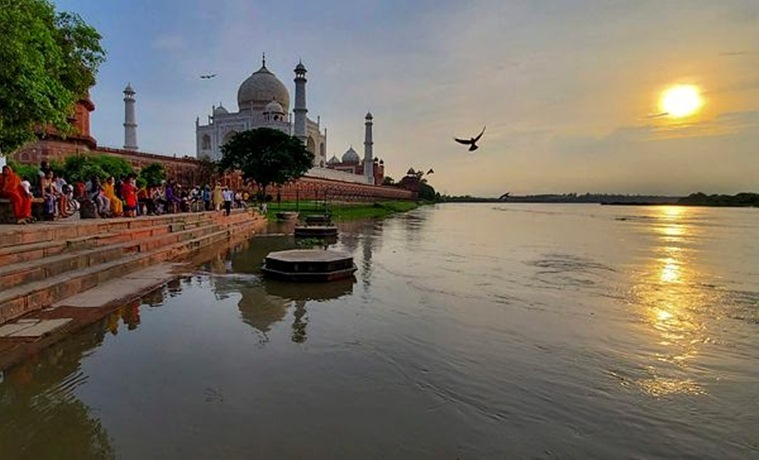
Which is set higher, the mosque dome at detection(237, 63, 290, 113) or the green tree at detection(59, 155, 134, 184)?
the mosque dome at detection(237, 63, 290, 113)

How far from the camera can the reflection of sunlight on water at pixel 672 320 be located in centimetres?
473

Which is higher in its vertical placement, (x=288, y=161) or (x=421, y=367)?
(x=288, y=161)

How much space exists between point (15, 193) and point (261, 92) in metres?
52.2

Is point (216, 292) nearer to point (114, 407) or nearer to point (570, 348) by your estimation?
point (114, 407)

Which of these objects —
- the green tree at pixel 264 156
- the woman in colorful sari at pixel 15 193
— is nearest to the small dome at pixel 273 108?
the green tree at pixel 264 156

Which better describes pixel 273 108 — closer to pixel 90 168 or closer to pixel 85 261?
pixel 90 168

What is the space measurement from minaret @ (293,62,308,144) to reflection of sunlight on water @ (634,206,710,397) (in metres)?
49.0

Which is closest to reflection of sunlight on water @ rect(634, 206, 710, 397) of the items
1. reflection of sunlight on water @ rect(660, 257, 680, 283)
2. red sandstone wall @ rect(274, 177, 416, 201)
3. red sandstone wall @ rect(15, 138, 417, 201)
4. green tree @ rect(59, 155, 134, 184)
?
reflection of sunlight on water @ rect(660, 257, 680, 283)

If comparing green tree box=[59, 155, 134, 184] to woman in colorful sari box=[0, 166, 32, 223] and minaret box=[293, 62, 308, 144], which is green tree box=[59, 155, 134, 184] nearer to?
woman in colorful sari box=[0, 166, 32, 223]

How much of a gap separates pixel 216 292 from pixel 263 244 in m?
7.80

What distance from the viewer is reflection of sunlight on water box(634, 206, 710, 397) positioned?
4.73m

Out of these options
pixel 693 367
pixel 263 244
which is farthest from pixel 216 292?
pixel 263 244

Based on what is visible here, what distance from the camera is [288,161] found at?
32.8 m

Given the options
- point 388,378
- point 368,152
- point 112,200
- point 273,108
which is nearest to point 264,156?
point 112,200
